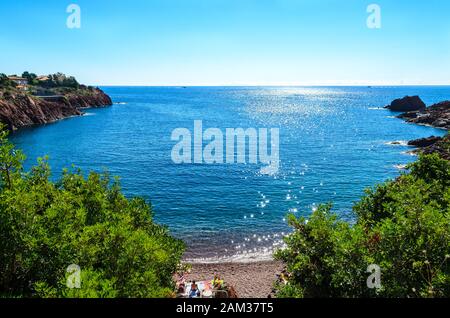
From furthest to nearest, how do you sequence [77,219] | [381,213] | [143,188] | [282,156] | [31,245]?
1. [282,156]
2. [143,188]
3. [381,213]
4. [77,219]
5. [31,245]

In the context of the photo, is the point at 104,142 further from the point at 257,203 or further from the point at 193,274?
the point at 193,274

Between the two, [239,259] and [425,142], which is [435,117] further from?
[239,259]

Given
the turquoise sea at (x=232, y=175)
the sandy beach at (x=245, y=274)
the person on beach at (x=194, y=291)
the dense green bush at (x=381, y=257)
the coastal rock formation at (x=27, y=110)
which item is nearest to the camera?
the dense green bush at (x=381, y=257)

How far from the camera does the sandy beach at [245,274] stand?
36.5 meters

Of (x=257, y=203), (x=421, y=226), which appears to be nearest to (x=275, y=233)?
(x=257, y=203)

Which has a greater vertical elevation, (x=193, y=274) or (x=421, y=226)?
(x=421, y=226)

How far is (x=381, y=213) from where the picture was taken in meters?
32.1

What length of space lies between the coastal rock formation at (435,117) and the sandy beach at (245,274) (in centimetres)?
11473

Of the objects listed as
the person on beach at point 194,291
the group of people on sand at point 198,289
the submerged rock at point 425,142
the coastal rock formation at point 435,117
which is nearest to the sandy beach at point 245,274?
the group of people on sand at point 198,289

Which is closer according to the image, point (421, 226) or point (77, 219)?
point (421, 226)

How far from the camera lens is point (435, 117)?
143500 millimetres

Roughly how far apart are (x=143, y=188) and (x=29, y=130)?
3038 inches

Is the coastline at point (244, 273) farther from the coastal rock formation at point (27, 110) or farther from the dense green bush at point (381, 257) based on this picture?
the coastal rock formation at point (27, 110)

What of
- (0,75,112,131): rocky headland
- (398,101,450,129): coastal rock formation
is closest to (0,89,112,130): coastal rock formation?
(0,75,112,131): rocky headland
